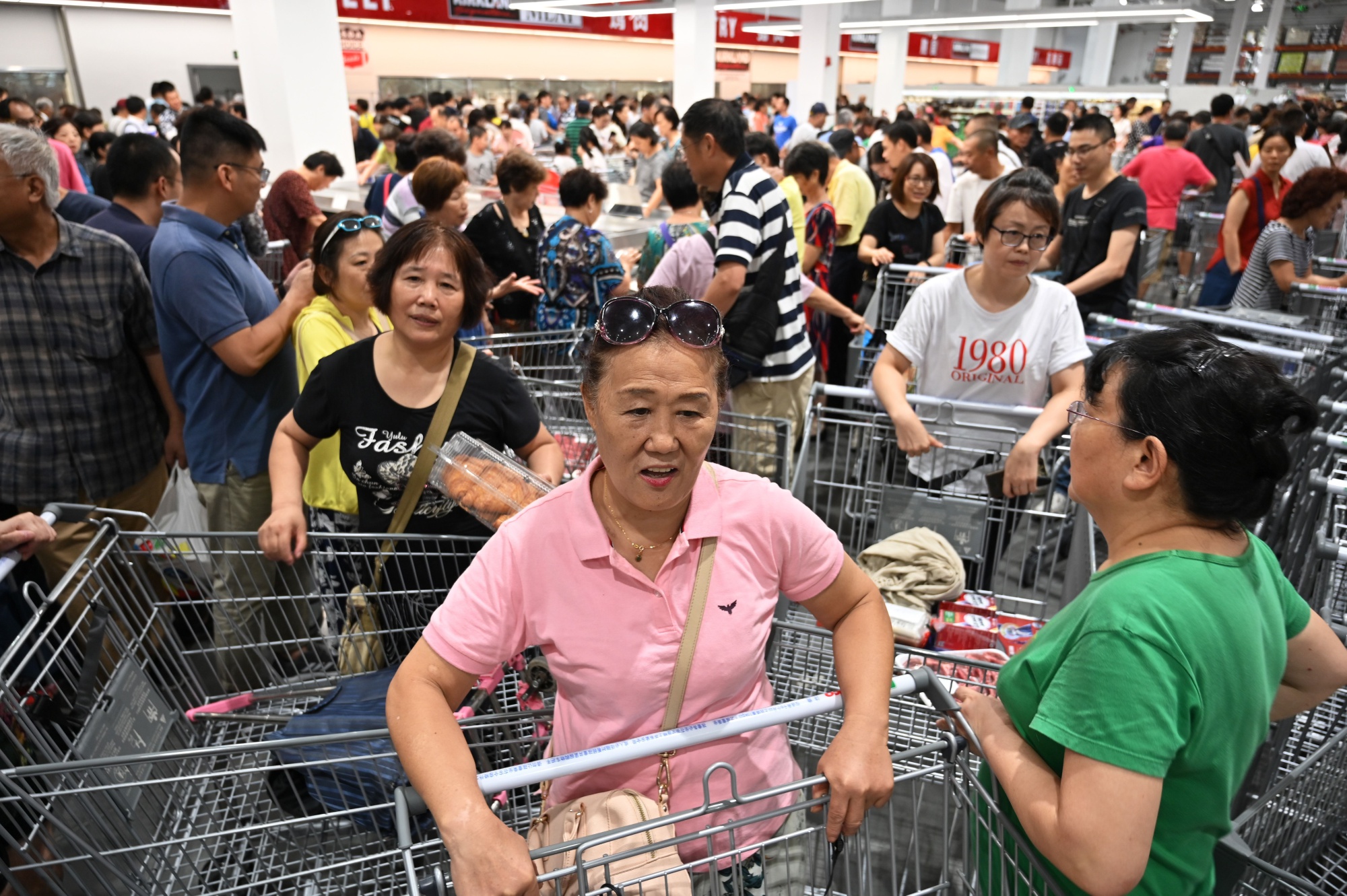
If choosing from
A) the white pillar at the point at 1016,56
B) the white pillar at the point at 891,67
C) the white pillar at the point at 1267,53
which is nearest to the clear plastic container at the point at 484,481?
the white pillar at the point at 891,67

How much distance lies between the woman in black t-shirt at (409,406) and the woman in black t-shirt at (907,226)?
154 inches

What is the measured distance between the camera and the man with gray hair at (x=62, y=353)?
2.73 m

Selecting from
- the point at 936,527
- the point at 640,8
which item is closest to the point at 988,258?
the point at 936,527

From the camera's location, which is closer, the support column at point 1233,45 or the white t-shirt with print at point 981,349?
the white t-shirt with print at point 981,349

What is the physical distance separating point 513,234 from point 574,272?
59cm

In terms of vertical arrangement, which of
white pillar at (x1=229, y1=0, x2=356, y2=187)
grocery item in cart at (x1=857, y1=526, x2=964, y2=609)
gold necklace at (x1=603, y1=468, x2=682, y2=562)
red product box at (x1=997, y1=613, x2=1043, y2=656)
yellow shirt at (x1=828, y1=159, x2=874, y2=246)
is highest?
white pillar at (x1=229, y1=0, x2=356, y2=187)

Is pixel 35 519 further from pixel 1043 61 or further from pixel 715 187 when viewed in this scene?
pixel 1043 61

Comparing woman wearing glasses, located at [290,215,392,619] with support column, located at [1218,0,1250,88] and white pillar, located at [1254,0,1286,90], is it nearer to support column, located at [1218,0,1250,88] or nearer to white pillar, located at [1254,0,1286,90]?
support column, located at [1218,0,1250,88]

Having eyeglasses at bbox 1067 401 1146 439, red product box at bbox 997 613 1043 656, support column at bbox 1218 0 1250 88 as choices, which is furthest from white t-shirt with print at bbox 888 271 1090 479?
support column at bbox 1218 0 1250 88

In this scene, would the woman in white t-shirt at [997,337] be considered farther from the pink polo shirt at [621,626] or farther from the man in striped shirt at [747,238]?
the pink polo shirt at [621,626]

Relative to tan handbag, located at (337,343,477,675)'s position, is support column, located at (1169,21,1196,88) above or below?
above

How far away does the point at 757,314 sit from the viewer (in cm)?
376

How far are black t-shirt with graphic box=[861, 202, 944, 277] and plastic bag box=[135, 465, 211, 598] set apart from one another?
177 inches

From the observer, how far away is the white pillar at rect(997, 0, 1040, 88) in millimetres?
28469
